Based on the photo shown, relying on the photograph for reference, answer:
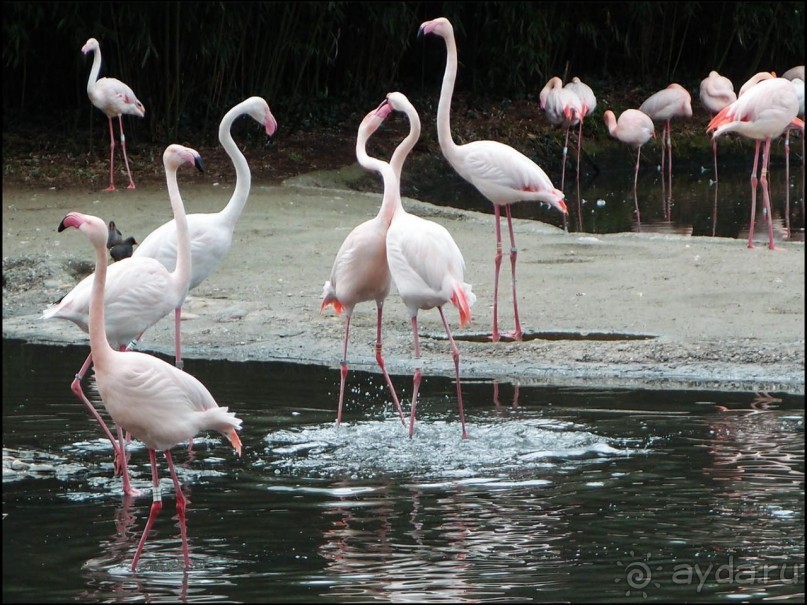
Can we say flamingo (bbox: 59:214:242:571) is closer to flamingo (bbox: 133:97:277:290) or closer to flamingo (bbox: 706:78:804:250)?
flamingo (bbox: 133:97:277:290)

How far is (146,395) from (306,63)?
463 inches

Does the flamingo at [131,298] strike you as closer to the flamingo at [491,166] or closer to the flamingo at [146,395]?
the flamingo at [146,395]

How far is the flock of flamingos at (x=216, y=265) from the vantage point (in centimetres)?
426

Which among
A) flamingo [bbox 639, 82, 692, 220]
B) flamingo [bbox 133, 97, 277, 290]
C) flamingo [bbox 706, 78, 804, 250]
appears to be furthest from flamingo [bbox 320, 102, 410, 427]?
flamingo [bbox 639, 82, 692, 220]

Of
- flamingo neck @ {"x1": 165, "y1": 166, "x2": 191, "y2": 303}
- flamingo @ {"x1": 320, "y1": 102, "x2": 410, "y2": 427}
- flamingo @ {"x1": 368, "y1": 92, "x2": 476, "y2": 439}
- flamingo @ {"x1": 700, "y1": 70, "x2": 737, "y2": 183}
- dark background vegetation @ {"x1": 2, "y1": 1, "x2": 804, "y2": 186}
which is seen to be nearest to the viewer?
flamingo neck @ {"x1": 165, "y1": 166, "x2": 191, "y2": 303}

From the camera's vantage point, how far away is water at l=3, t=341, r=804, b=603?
383cm

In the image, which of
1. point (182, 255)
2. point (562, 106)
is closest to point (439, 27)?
point (182, 255)

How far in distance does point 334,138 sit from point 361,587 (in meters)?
11.5

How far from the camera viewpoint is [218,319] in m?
7.77

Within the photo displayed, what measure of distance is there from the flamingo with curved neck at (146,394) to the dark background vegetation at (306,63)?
28.1ft

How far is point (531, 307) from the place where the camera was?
7938mm

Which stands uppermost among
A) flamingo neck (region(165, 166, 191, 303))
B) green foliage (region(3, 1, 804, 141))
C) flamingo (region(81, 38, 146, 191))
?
green foliage (region(3, 1, 804, 141))

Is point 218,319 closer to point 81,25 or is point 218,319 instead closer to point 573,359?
point 573,359

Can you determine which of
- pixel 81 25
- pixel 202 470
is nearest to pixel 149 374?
pixel 202 470
